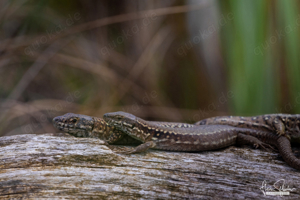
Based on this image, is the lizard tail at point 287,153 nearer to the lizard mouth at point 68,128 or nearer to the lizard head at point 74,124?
the lizard head at point 74,124

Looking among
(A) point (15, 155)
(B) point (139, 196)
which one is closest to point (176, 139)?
(B) point (139, 196)

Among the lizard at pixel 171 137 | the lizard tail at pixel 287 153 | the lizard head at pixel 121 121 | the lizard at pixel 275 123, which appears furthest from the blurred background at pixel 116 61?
the lizard head at pixel 121 121

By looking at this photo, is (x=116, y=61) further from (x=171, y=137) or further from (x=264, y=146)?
(x=264, y=146)

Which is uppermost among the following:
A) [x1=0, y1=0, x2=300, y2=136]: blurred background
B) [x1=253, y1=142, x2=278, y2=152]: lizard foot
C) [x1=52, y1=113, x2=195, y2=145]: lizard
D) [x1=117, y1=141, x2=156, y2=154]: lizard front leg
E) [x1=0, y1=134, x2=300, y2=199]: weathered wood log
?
[x1=0, y1=0, x2=300, y2=136]: blurred background

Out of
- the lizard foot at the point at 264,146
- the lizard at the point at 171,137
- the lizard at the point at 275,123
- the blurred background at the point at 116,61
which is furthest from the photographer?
the blurred background at the point at 116,61

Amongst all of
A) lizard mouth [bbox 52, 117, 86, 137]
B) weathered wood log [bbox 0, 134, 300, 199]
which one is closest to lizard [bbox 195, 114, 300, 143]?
weathered wood log [bbox 0, 134, 300, 199]

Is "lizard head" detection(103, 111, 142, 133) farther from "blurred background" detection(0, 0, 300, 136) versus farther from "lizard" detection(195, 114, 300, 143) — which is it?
"blurred background" detection(0, 0, 300, 136)
